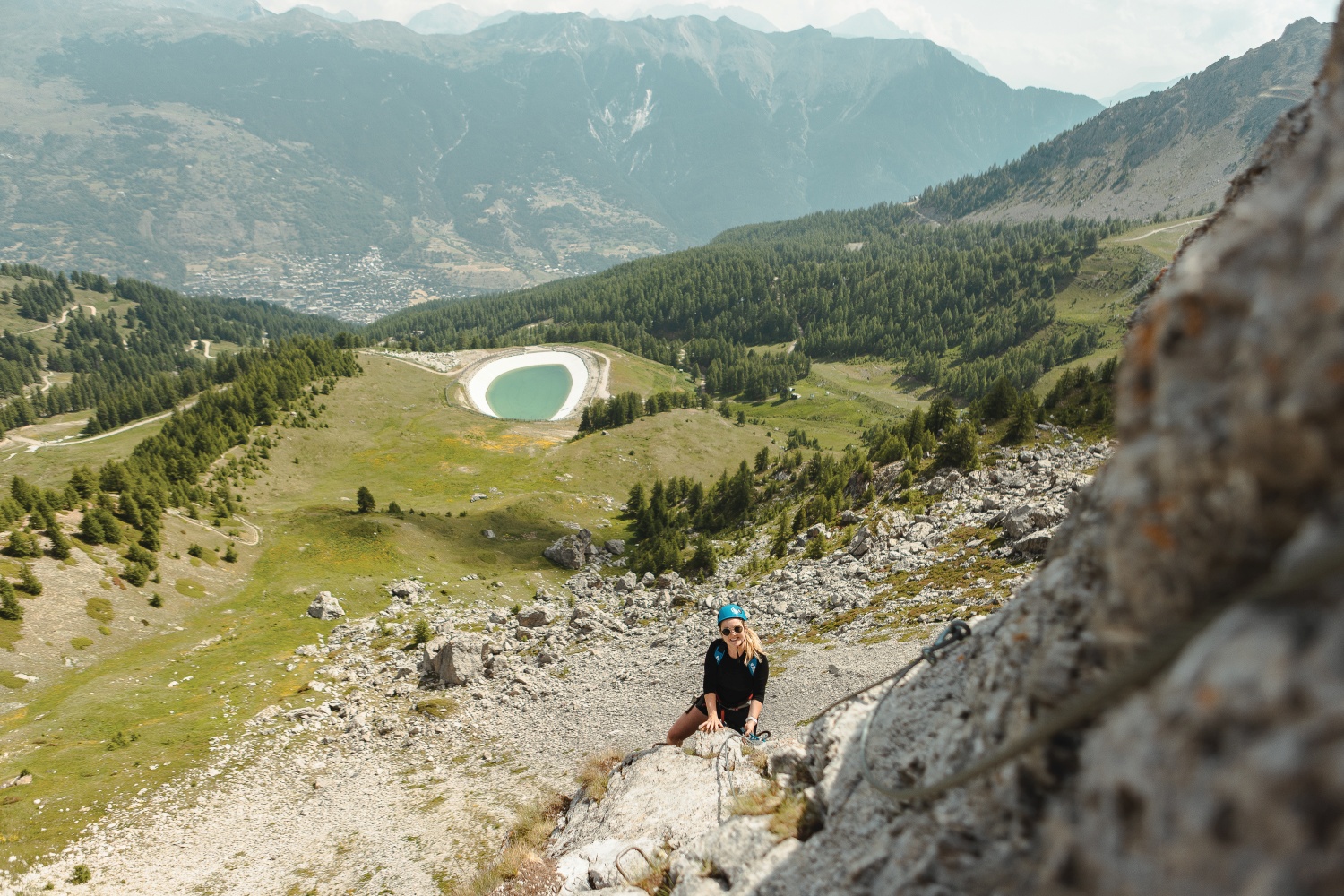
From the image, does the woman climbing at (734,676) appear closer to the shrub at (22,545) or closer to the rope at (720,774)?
the rope at (720,774)

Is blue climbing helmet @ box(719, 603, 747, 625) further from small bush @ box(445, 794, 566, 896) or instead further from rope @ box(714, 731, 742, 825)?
small bush @ box(445, 794, 566, 896)

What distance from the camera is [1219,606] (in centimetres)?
281

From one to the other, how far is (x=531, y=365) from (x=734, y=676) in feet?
470

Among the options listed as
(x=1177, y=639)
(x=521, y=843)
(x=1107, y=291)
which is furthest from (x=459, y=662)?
(x=1107, y=291)

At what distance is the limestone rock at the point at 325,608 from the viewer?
3672 centimetres

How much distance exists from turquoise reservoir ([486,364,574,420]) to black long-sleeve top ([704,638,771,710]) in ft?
343

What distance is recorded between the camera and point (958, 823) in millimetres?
4973

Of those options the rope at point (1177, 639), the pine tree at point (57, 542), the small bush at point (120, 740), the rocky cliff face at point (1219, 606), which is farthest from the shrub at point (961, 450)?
the pine tree at point (57, 542)

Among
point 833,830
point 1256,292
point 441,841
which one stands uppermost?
point 1256,292

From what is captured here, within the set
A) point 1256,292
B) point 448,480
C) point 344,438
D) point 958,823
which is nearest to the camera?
point 1256,292

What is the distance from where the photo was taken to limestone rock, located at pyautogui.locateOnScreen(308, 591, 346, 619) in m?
36.7

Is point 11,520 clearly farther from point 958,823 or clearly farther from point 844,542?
point 958,823

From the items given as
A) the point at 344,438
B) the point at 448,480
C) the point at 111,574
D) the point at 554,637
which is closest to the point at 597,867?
the point at 554,637

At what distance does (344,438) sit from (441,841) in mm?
81858
